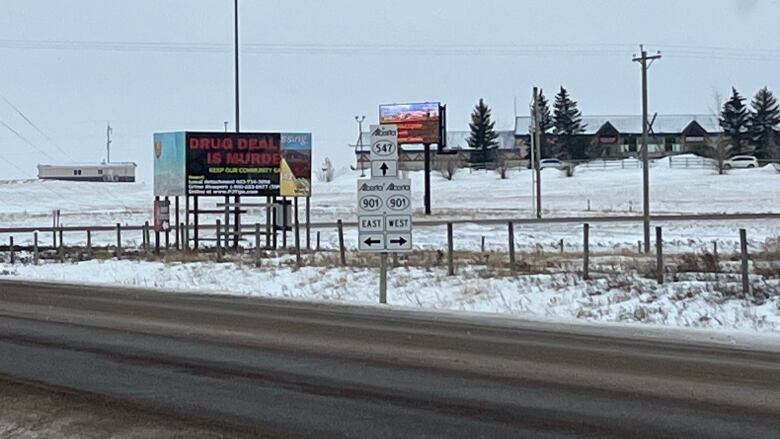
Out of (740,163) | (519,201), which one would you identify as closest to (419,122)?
(519,201)

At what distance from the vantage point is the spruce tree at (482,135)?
132m

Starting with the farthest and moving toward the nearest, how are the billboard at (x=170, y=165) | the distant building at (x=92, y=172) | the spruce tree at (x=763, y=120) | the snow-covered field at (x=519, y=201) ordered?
the distant building at (x=92, y=172)
the spruce tree at (x=763, y=120)
the snow-covered field at (x=519, y=201)
the billboard at (x=170, y=165)

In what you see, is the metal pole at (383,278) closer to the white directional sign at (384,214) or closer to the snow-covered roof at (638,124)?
the white directional sign at (384,214)

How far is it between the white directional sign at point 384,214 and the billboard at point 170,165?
61.9 feet

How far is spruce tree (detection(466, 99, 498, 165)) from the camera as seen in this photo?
434 feet

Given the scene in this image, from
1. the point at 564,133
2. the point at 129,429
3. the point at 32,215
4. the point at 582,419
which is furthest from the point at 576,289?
the point at 564,133

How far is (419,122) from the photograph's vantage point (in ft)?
260

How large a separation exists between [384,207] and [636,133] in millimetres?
126690

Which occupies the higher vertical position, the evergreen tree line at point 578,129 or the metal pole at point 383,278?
the evergreen tree line at point 578,129

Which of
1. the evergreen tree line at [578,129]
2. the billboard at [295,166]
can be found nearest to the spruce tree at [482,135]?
the evergreen tree line at [578,129]

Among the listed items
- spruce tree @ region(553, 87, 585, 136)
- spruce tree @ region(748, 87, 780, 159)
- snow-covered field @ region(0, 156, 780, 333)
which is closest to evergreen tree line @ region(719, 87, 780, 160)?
spruce tree @ region(748, 87, 780, 159)

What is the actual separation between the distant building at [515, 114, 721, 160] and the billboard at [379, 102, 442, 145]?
191ft

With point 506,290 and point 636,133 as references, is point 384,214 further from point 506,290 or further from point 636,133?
point 636,133

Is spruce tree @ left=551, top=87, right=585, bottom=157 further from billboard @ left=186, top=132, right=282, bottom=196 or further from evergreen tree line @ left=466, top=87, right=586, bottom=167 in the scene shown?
billboard @ left=186, top=132, right=282, bottom=196
